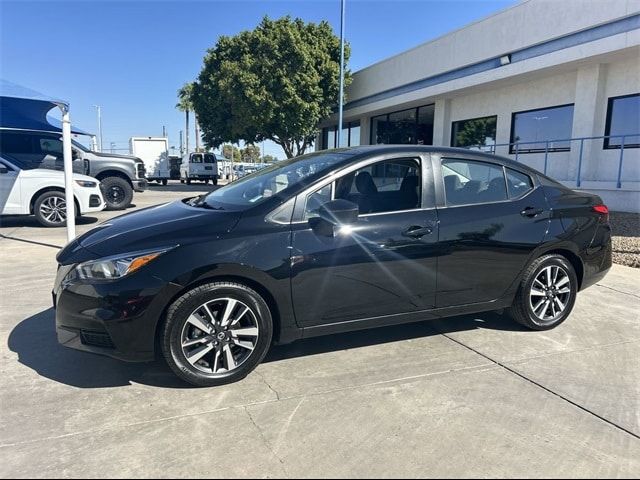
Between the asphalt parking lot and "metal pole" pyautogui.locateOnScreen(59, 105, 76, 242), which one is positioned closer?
the asphalt parking lot

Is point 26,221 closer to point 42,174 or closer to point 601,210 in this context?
point 42,174

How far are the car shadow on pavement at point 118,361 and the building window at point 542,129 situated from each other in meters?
9.91

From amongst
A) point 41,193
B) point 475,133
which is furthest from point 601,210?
point 475,133

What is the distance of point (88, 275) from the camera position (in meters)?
3.05

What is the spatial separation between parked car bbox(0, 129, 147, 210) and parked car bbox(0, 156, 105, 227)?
5.12 ft

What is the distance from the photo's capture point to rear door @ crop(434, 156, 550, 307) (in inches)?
148

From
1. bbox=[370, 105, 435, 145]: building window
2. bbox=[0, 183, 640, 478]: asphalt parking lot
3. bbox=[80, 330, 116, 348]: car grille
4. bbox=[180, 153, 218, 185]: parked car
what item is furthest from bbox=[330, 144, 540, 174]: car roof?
bbox=[180, 153, 218, 185]: parked car

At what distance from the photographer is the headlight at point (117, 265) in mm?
2992

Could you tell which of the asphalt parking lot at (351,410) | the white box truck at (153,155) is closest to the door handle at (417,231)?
the asphalt parking lot at (351,410)

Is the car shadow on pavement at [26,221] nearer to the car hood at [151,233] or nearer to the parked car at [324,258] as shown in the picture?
the parked car at [324,258]

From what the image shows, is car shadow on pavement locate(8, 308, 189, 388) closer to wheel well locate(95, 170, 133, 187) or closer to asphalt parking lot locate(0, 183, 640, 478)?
asphalt parking lot locate(0, 183, 640, 478)

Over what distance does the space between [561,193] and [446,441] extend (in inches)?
110

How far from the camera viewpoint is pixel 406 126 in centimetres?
2175

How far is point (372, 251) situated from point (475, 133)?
15180mm
